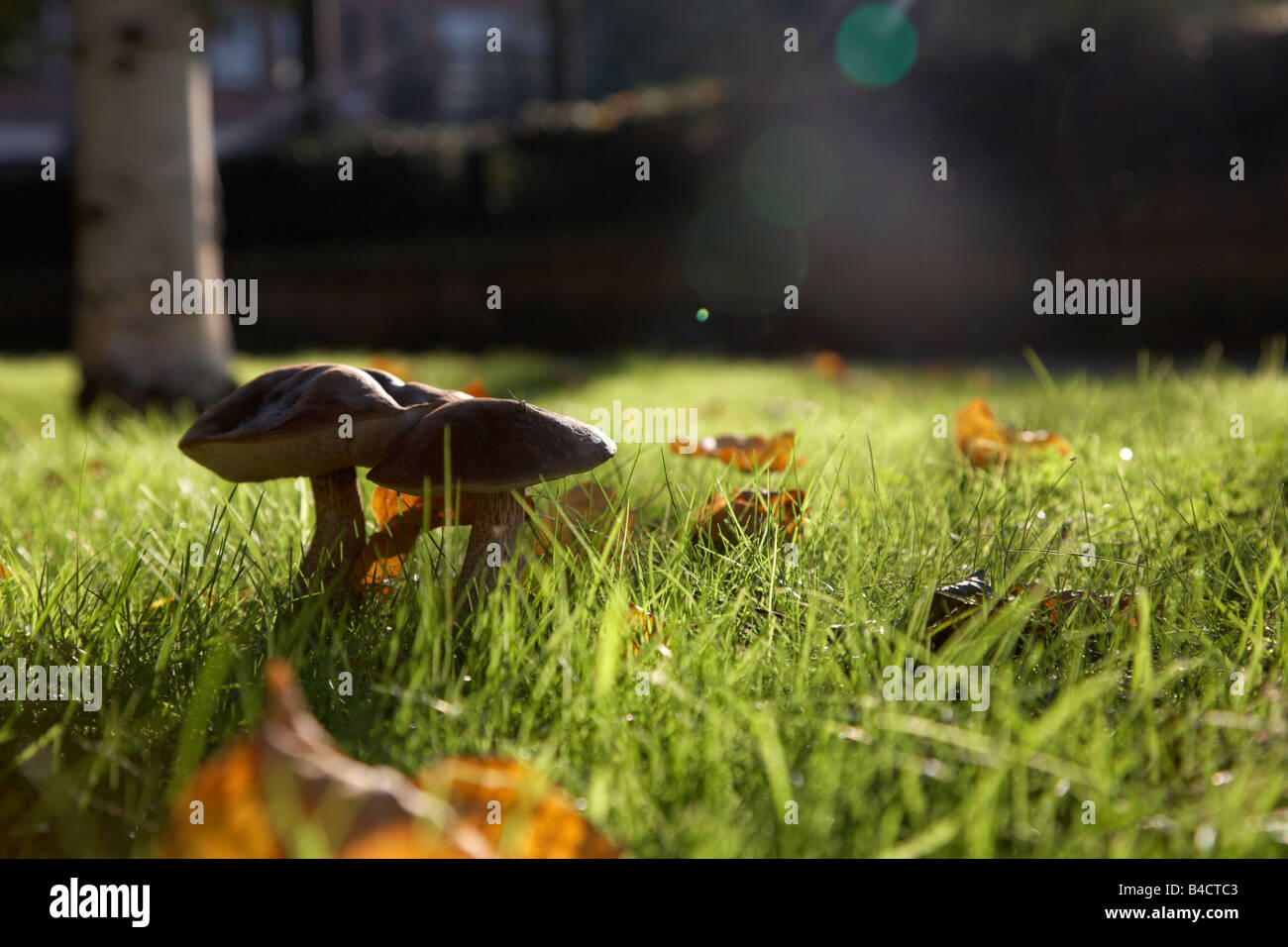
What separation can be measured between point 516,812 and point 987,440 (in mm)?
1933

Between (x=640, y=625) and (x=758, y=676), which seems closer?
(x=758, y=676)

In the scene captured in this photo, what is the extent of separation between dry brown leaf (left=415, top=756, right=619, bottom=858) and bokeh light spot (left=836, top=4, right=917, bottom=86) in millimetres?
9692

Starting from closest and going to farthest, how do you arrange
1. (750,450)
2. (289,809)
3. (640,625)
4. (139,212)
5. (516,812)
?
(289,809), (516,812), (640,625), (750,450), (139,212)

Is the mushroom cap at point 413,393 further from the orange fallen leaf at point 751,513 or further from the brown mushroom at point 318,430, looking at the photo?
the orange fallen leaf at point 751,513

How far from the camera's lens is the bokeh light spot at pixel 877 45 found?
9797mm

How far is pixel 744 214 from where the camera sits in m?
9.92

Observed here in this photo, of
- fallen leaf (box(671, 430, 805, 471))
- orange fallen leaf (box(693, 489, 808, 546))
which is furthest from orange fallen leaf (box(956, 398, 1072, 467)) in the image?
orange fallen leaf (box(693, 489, 808, 546))

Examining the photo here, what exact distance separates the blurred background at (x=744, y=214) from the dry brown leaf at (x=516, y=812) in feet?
15.6

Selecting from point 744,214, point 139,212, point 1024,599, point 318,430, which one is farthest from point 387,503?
point 744,214

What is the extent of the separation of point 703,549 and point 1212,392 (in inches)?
100

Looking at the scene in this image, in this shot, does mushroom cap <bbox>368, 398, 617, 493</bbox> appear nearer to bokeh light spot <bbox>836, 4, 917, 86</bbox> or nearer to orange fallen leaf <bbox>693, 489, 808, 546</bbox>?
orange fallen leaf <bbox>693, 489, 808, 546</bbox>

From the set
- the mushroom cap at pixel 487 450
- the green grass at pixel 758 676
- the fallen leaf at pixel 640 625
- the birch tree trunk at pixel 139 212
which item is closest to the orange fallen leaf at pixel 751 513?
the green grass at pixel 758 676

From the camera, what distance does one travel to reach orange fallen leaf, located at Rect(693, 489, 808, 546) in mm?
1865

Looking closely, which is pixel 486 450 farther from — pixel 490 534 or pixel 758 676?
pixel 758 676
